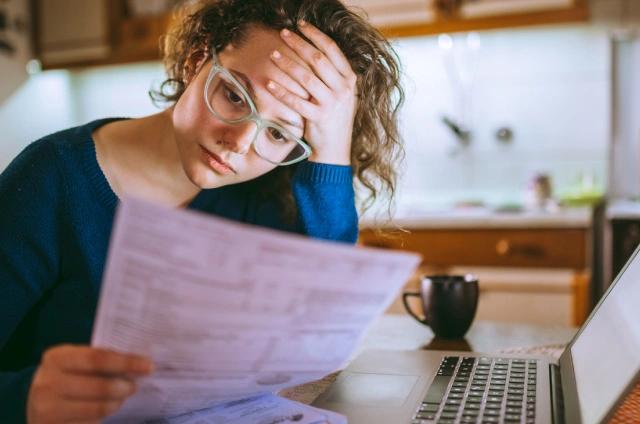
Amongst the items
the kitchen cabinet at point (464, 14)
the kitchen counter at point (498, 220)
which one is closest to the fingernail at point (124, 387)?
the kitchen counter at point (498, 220)

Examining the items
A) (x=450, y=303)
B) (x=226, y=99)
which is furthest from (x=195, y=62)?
(x=450, y=303)

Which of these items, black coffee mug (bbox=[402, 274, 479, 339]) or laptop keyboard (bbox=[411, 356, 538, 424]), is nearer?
laptop keyboard (bbox=[411, 356, 538, 424])

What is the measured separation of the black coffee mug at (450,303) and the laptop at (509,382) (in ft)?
0.44

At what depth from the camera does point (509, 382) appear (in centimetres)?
74

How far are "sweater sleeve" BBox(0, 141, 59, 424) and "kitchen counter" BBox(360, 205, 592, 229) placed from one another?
136cm

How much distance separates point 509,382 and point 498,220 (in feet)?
5.18

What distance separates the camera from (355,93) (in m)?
1.01

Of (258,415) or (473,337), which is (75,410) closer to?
(258,415)

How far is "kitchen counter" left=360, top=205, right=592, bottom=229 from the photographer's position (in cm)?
221

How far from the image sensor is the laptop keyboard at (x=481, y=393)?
2.03ft

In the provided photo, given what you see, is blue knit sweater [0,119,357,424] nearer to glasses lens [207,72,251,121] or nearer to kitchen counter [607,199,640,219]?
glasses lens [207,72,251,121]

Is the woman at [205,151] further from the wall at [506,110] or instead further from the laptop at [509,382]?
the wall at [506,110]

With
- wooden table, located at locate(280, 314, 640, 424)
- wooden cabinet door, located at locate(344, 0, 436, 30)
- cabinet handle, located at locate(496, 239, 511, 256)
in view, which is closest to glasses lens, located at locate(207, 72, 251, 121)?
wooden table, located at locate(280, 314, 640, 424)

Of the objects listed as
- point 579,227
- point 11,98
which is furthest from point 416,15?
point 11,98
